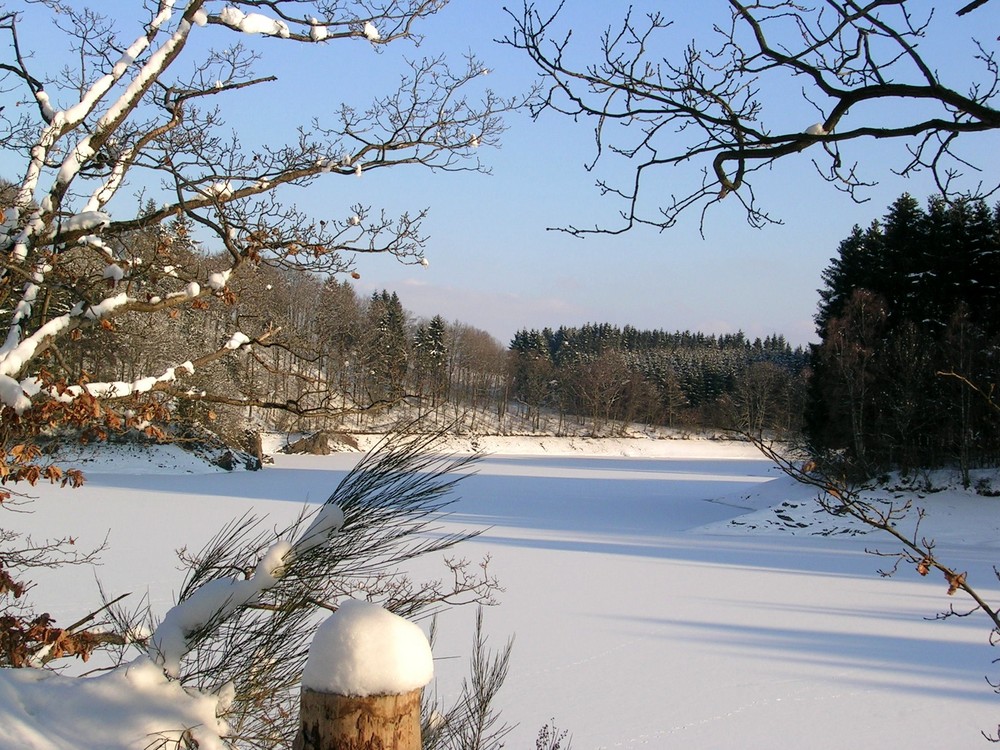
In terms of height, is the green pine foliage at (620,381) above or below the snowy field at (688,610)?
above

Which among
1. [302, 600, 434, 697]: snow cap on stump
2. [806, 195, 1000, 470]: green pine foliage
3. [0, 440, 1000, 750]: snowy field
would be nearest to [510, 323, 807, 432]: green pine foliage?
[806, 195, 1000, 470]: green pine foliage

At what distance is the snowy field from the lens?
552 cm

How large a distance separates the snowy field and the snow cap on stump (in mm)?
570

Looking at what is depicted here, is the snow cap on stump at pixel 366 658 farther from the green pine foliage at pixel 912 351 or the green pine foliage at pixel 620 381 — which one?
the green pine foliage at pixel 620 381

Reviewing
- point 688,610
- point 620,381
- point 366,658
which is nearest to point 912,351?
point 688,610

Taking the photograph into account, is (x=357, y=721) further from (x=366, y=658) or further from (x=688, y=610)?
(x=688, y=610)

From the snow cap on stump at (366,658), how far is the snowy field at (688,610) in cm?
57

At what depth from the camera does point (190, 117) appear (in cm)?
303

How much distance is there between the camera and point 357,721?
1.12m

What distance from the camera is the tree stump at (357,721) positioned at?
1124 mm

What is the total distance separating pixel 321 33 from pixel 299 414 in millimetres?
1308

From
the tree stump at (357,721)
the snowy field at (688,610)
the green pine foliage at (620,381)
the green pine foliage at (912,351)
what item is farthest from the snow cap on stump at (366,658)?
the green pine foliage at (620,381)

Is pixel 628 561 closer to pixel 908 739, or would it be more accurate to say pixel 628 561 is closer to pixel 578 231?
pixel 908 739

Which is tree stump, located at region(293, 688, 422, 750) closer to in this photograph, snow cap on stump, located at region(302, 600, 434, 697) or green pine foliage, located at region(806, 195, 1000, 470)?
snow cap on stump, located at region(302, 600, 434, 697)
